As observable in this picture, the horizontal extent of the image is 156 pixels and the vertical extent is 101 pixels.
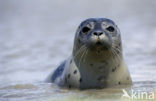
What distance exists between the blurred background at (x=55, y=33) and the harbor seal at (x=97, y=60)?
1.16 metres

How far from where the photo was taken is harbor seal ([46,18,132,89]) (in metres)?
5.86

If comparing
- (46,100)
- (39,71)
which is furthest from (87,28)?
(39,71)

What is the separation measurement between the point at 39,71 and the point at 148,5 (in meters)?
8.65

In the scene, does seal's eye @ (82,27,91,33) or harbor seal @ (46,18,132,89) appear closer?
harbor seal @ (46,18,132,89)

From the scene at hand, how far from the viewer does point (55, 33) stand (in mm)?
15875

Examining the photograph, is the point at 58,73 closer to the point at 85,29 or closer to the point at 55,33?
the point at 85,29

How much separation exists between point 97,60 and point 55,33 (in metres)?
9.96

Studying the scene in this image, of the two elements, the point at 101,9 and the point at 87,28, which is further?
the point at 101,9

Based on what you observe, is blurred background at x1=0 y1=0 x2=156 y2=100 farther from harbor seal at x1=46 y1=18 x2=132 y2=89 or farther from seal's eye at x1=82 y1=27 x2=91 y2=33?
seal's eye at x1=82 y1=27 x2=91 y2=33

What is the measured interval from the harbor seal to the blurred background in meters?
1.16

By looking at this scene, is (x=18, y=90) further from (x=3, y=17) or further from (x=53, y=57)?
(x=3, y=17)

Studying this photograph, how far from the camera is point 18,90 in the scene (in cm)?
646

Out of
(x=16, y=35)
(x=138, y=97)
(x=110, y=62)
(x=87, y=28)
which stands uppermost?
(x=16, y=35)

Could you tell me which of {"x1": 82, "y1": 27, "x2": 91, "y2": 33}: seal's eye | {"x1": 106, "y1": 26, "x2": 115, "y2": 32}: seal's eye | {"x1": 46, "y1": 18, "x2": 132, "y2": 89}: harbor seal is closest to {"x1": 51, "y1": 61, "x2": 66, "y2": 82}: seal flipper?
{"x1": 46, "y1": 18, "x2": 132, "y2": 89}: harbor seal
